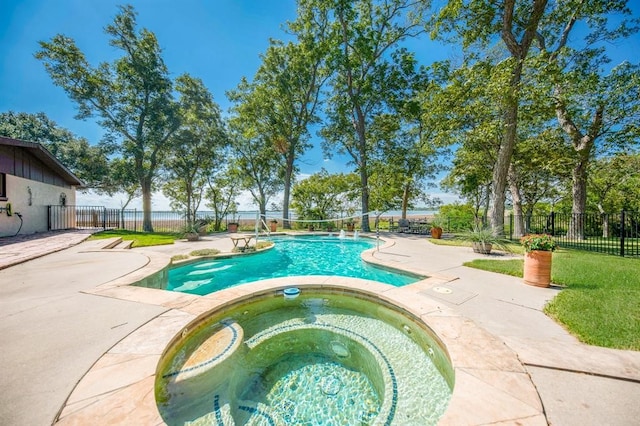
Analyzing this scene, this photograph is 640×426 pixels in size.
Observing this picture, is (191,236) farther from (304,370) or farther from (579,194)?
(579,194)

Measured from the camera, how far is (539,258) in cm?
406

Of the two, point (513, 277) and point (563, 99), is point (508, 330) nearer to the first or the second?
point (513, 277)

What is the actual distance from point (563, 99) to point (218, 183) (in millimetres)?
20526

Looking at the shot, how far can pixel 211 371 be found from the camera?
7.16 ft

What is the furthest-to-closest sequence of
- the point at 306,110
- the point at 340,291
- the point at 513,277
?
the point at 306,110 < the point at 513,277 < the point at 340,291

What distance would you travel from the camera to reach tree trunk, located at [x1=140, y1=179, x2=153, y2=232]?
1567 cm

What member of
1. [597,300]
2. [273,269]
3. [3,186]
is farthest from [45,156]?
[597,300]

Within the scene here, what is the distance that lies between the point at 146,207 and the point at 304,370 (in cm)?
1807

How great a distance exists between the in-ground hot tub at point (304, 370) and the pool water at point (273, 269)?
199cm

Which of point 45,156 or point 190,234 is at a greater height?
point 45,156

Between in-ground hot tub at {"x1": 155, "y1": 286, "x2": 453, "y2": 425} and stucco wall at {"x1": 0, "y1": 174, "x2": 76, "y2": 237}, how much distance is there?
521 inches

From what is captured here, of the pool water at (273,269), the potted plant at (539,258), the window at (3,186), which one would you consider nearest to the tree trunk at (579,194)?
the potted plant at (539,258)

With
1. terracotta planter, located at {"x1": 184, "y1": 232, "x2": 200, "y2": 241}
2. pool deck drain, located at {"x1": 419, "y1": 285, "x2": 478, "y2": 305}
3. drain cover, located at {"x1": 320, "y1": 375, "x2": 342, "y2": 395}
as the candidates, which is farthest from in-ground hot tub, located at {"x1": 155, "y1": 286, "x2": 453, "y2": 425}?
terracotta planter, located at {"x1": 184, "y1": 232, "x2": 200, "y2": 241}

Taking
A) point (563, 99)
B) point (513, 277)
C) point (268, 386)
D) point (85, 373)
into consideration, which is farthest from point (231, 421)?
point (563, 99)
